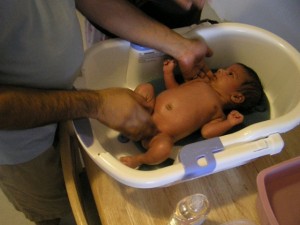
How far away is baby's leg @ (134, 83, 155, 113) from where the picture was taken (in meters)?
0.90

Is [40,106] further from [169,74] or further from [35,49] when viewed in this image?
[169,74]

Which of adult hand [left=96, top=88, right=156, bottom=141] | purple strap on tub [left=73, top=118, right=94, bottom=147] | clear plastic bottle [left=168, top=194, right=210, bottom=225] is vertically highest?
adult hand [left=96, top=88, right=156, bottom=141]

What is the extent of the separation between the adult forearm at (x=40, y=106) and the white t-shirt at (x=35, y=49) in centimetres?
4

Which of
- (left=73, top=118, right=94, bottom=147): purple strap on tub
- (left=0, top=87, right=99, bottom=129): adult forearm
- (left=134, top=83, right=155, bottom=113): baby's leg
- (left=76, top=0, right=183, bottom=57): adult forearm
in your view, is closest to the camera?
(left=0, top=87, right=99, bottom=129): adult forearm

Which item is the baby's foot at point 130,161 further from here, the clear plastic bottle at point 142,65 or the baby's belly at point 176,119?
the clear plastic bottle at point 142,65

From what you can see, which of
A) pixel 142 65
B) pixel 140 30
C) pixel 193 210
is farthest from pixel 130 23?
pixel 193 210

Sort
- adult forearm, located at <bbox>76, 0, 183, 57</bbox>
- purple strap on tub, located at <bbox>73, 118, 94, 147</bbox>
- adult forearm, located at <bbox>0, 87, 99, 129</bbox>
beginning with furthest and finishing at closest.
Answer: adult forearm, located at <bbox>76, 0, 183, 57</bbox>, purple strap on tub, located at <bbox>73, 118, 94, 147</bbox>, adult forearm, located at <bbox>0, 87, 99, 129</bbox>

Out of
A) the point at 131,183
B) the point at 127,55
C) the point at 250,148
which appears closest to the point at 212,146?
the point at 250,148

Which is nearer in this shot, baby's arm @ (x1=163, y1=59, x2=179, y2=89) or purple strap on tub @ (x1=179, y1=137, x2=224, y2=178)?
purple strap on tub @ (x1=179, y1=137, x2=224, y2=178)

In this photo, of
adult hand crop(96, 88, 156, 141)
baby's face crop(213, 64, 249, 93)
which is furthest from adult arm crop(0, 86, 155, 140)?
baby's face crop(213, 64, 249, 93)

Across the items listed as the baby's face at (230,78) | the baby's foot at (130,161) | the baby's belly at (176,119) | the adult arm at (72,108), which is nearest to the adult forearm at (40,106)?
the adult arm at (72,108)

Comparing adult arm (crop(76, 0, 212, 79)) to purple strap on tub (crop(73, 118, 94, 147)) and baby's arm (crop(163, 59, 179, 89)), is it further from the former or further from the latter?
Answer: purple strap on tub (crop(73, 118, 94, 147))

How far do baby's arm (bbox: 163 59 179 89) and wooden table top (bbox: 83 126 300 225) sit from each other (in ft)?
1.01

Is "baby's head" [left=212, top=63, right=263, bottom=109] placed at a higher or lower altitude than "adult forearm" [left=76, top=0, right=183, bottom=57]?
lower
